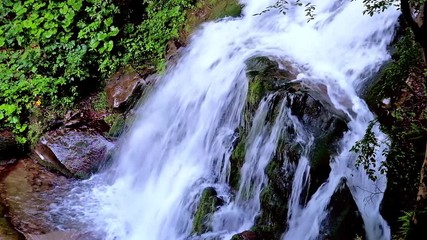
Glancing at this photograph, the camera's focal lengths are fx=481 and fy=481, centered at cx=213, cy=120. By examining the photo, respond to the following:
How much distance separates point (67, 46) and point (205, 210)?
4510 millimetres

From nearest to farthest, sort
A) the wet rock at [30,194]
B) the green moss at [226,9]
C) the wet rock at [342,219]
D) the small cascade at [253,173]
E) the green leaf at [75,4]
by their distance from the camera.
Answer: the wet rock at [342,219]
the small cascade at [253,173]
the wet rock at [30,194]
the green moss at [226,9]
the green leaf at [75,4]

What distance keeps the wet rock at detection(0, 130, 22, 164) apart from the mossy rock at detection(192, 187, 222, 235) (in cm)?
375

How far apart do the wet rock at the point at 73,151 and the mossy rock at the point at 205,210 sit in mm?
2361

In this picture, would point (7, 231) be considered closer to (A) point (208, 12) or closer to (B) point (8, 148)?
(B) point (8, 148)

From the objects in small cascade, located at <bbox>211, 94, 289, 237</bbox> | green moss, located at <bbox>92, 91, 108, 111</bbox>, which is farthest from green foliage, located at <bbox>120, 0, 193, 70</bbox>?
small cascade, located at <bbox>211, 94, 289, 237</bbox>

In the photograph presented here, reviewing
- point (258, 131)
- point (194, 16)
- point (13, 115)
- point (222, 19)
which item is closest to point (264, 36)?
point (222, 19)

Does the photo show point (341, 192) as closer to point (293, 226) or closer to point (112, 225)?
point (293, 226)

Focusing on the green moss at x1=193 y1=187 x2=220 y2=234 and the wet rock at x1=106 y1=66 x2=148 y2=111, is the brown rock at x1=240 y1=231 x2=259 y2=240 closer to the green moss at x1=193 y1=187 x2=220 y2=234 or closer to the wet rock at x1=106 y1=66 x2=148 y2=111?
the green moss at x1=193 y1=187 x2=220 y2=234

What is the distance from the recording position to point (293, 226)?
5.46 m

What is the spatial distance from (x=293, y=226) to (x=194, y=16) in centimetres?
490

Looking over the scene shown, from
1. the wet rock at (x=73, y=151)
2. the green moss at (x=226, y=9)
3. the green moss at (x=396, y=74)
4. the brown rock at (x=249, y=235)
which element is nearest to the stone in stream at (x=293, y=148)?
the brown rock at (x=249, y=235)

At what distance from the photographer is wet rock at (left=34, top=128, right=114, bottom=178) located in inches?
306

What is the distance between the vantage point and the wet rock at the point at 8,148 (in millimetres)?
8117

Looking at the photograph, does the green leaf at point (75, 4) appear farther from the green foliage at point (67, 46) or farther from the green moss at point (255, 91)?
the green moss at point (255, 91)
